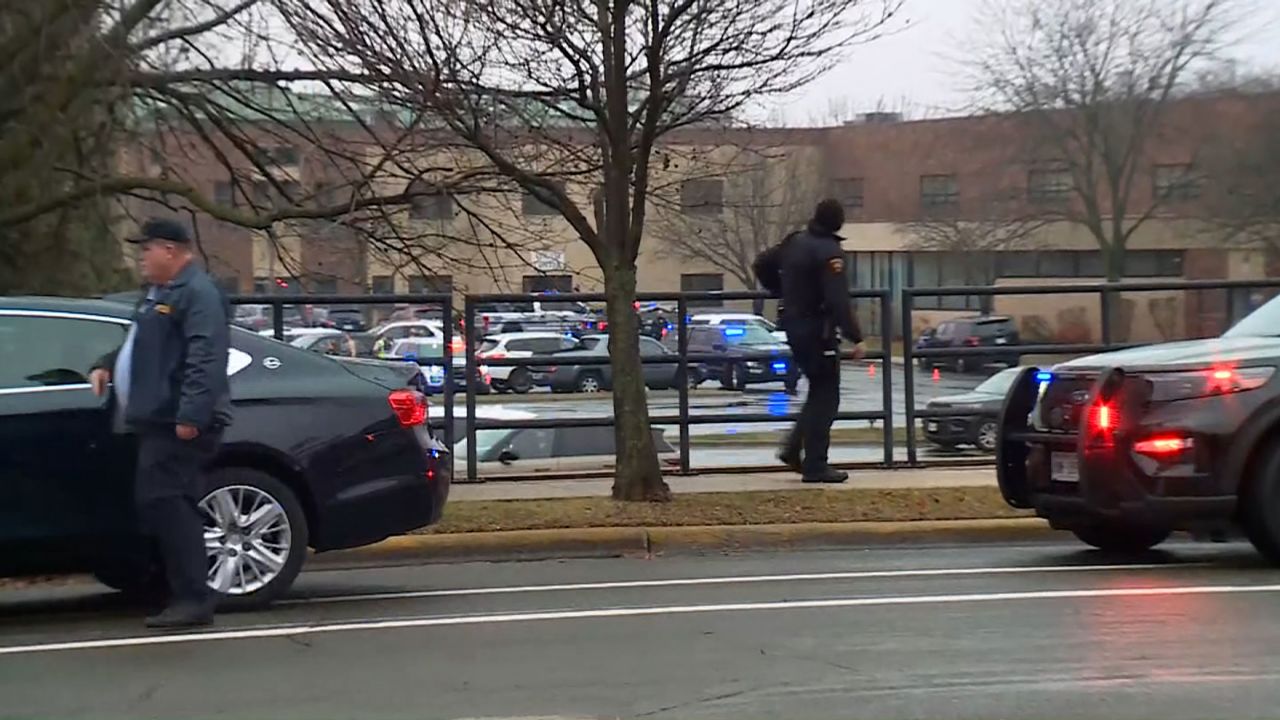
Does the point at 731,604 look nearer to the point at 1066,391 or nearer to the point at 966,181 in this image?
the point at 1066,391

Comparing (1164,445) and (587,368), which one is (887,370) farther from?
(1164,445)

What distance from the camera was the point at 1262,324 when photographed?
9.27 meters

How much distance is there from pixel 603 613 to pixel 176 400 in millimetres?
2212

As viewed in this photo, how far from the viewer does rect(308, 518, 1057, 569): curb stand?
9.52 metres

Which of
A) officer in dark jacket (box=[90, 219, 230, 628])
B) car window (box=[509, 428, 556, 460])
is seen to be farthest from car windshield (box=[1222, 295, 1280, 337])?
officer in dark jacket (box=[90, 219, 230, 628])

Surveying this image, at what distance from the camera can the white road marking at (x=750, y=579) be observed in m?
8.26

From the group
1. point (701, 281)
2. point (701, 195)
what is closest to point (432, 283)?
point (701, 195)

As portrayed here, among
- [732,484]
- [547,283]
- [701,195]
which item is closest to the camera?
[732,484]

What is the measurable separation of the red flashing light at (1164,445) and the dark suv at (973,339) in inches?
168

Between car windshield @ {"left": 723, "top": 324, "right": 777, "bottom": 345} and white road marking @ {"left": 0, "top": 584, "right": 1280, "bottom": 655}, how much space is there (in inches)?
198

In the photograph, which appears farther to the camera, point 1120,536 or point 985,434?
point 985,434

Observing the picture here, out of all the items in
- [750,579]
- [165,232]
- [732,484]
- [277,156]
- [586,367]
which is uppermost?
[277,156]

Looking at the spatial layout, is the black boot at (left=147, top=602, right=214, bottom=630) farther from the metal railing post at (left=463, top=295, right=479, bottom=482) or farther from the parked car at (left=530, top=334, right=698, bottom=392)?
the parked car at (left=530, top=334, right=698, bottom=392)

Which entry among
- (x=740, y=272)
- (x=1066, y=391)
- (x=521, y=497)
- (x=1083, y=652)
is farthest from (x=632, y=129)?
(x=740, y=272)
